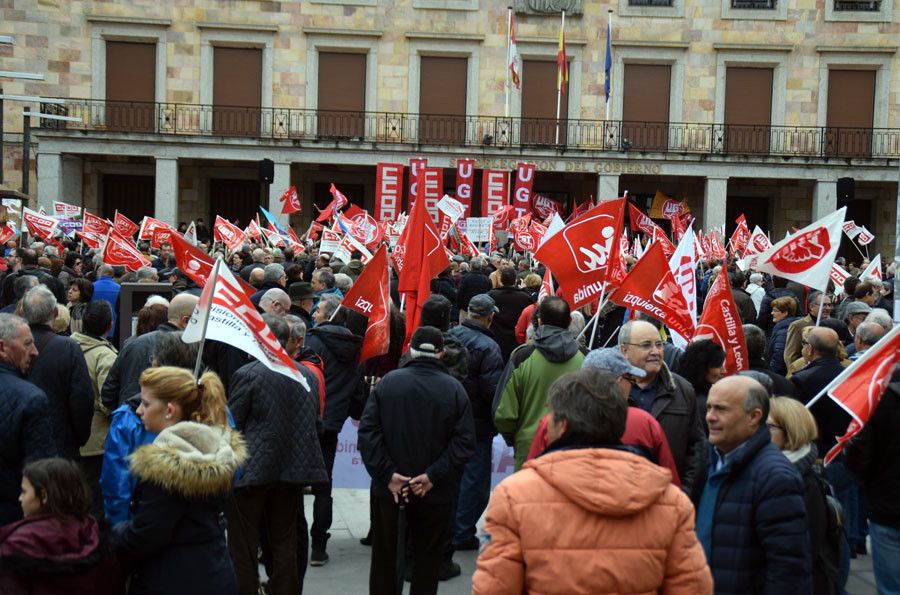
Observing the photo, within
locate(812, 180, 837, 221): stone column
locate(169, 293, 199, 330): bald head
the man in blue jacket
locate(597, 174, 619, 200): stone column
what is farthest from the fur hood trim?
locate(812, 180, 837, 221): stone column

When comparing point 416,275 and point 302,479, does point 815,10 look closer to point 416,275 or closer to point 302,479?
point 416,275

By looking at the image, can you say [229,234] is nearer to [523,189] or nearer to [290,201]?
[290,201]

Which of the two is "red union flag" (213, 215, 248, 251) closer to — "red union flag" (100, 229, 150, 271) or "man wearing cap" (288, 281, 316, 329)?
"red union flag" (100, 229, 150, 271)

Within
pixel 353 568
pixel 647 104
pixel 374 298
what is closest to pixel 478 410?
pixel 374 298

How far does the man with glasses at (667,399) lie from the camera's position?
532 centimetres

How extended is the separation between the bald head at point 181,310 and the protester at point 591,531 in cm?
394

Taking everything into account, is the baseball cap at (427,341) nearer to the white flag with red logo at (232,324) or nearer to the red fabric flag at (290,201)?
the white flag with red logo at (232,324)

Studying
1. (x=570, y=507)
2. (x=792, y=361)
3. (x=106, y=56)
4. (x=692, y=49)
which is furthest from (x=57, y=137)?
(x=570, y=507)

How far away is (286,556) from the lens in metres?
5.97

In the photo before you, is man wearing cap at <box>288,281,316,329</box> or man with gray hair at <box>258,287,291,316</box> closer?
man with gray hair at <box>258,287,291,316</box>

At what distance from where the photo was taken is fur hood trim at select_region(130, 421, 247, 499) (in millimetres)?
4066

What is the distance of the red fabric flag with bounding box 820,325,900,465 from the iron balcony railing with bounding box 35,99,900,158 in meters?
25.1

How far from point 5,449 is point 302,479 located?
160cm

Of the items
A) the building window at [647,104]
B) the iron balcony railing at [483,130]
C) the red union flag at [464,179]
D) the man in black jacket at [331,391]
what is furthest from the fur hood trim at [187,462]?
the building window at [647,104]
